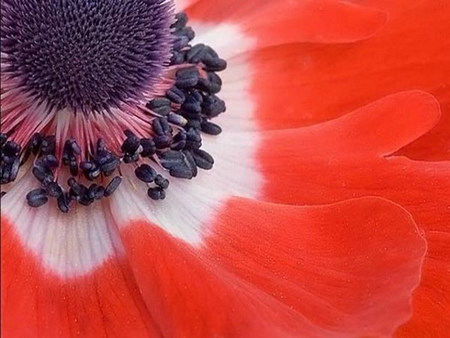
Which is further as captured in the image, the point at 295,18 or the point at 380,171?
the point at 295,18

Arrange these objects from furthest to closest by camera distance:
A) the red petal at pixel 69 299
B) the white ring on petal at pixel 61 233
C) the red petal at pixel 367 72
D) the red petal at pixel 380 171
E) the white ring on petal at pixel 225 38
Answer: the white ring on petal at pixel 225 38 → the red petal at pixel 367 72 → the red petal at pixel 380 171 → the white ring on petal at pixel 61 233 → the red petal at pixel 69 299

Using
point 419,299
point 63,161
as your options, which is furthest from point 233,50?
point 419,299

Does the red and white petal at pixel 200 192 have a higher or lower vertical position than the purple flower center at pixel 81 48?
lower

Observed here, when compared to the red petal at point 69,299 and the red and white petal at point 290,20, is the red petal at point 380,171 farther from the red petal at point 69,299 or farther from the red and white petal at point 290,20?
the red petal at point 69,299

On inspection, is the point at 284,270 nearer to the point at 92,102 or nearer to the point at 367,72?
the point at 92,102

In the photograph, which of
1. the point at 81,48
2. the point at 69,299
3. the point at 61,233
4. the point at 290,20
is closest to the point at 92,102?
the point at 81,48

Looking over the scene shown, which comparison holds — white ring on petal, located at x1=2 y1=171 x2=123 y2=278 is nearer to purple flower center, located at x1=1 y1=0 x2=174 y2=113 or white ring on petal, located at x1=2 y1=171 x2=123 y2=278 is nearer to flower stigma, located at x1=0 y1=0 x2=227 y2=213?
flower stigma, located at x1=0 y1=0 x2=227 y2=213

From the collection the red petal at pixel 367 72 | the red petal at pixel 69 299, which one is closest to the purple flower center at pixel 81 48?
the red petal at pixel 69 299
